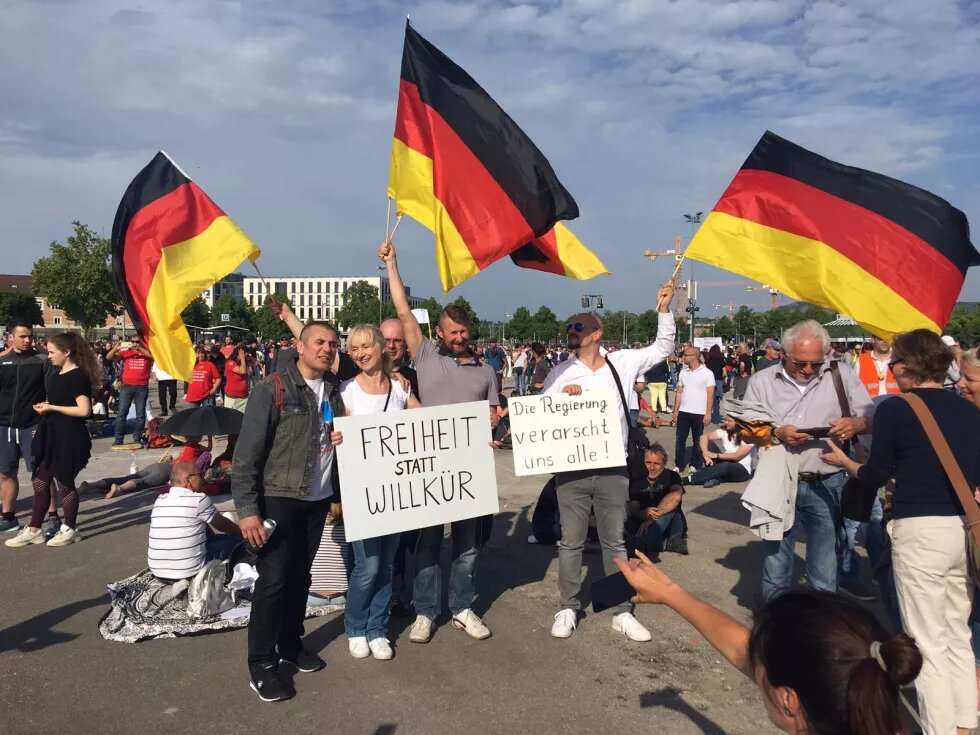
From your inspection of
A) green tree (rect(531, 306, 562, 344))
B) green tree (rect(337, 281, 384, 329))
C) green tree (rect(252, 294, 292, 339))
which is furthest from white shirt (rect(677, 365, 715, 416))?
green tree (rect(337, 281, 384, 329))

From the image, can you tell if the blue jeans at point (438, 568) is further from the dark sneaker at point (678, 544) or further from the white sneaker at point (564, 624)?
the dark sneaker at point (678, 544)

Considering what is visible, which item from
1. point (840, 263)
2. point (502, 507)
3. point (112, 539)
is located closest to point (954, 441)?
point (840, 263)

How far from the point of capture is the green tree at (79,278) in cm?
6153

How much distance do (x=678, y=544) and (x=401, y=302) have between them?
3586mm

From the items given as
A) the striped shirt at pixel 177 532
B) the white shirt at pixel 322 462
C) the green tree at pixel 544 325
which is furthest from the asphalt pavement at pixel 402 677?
the green tree at pixel 544 325

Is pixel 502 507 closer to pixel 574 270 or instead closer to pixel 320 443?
pixel 574 270

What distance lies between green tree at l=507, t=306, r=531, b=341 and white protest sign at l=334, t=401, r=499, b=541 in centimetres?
7787

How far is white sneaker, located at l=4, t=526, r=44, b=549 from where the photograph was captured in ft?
21.6

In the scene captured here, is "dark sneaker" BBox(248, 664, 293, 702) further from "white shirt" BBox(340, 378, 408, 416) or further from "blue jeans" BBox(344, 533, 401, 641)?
"white shirt" BBox(340, 378, 408, 416)

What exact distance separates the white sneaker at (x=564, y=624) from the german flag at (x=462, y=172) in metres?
2.41

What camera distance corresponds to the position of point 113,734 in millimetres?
3568

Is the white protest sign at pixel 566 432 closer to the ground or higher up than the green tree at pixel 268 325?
closer to the ground

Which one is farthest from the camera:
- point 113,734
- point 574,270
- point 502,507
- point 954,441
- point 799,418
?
point 502,507

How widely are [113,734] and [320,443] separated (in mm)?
1704
